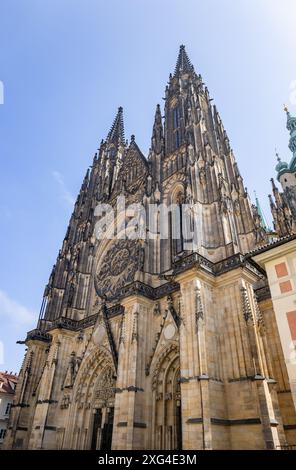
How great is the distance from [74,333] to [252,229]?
1317cm

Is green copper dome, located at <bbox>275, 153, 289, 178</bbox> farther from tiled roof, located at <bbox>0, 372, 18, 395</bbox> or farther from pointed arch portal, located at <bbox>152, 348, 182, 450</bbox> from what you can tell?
tiled roof, located at <bbox>0, 372, 18, 395</bbox>

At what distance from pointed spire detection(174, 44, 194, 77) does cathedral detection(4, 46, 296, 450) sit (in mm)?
2432

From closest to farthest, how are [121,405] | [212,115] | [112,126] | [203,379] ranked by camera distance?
[203,379] < [121,405] < [212,115] < [112,126]

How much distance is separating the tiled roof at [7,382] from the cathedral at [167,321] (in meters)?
14.1

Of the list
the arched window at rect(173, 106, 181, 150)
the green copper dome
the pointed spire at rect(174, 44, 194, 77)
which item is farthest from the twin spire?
the green copper dome

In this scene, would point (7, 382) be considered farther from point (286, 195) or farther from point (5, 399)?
point (286, 195)

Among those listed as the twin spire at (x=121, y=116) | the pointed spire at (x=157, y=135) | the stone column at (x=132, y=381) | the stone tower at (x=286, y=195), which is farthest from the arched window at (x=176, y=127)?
the stone column at (x=132, y=381)

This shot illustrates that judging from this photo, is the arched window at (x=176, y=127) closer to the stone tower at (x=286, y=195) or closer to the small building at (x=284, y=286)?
the stone tower at (x=286, y=195)

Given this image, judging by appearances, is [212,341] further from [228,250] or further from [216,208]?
[216,208]

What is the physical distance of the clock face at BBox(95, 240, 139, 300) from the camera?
2053 centimetres

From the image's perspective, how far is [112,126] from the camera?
41.5 meters

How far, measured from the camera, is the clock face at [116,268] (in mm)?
20531

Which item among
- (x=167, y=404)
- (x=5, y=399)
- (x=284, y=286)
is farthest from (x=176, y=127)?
(x=5, y=399)

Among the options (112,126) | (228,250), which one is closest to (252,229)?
(228,250)
